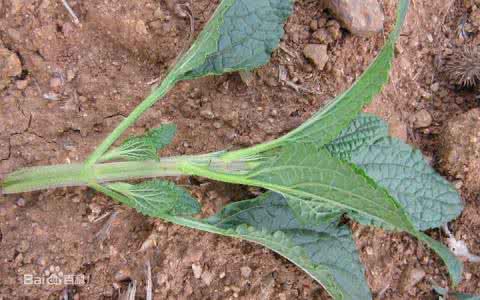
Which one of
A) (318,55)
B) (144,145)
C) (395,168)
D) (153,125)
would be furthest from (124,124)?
(395,168)

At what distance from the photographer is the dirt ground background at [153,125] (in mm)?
2285

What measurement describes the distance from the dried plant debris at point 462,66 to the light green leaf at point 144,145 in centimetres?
167

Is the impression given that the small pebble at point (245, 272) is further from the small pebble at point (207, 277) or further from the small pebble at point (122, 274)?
the small pebble at point (122, 274)

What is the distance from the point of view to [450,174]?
2.74m

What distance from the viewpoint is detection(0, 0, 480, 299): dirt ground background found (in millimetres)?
2285

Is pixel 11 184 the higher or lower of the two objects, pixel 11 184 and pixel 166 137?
the lower

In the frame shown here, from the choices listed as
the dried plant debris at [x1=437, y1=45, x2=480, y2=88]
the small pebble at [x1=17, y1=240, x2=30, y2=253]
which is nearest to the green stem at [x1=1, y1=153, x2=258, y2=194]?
the small pebble at [x1=17, y1=240, x2=30, y2=253]

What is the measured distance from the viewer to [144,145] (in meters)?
2.08

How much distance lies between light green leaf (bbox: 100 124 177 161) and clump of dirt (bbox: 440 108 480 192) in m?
1.46

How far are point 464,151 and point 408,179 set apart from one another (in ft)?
1.72

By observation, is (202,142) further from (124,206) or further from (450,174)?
(450,174)

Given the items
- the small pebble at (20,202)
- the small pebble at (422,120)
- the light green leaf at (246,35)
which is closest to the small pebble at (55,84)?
the small pebble at (20,202)

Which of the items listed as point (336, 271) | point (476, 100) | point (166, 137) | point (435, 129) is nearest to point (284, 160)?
point (166, 137)

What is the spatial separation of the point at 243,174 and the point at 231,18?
0.77m
